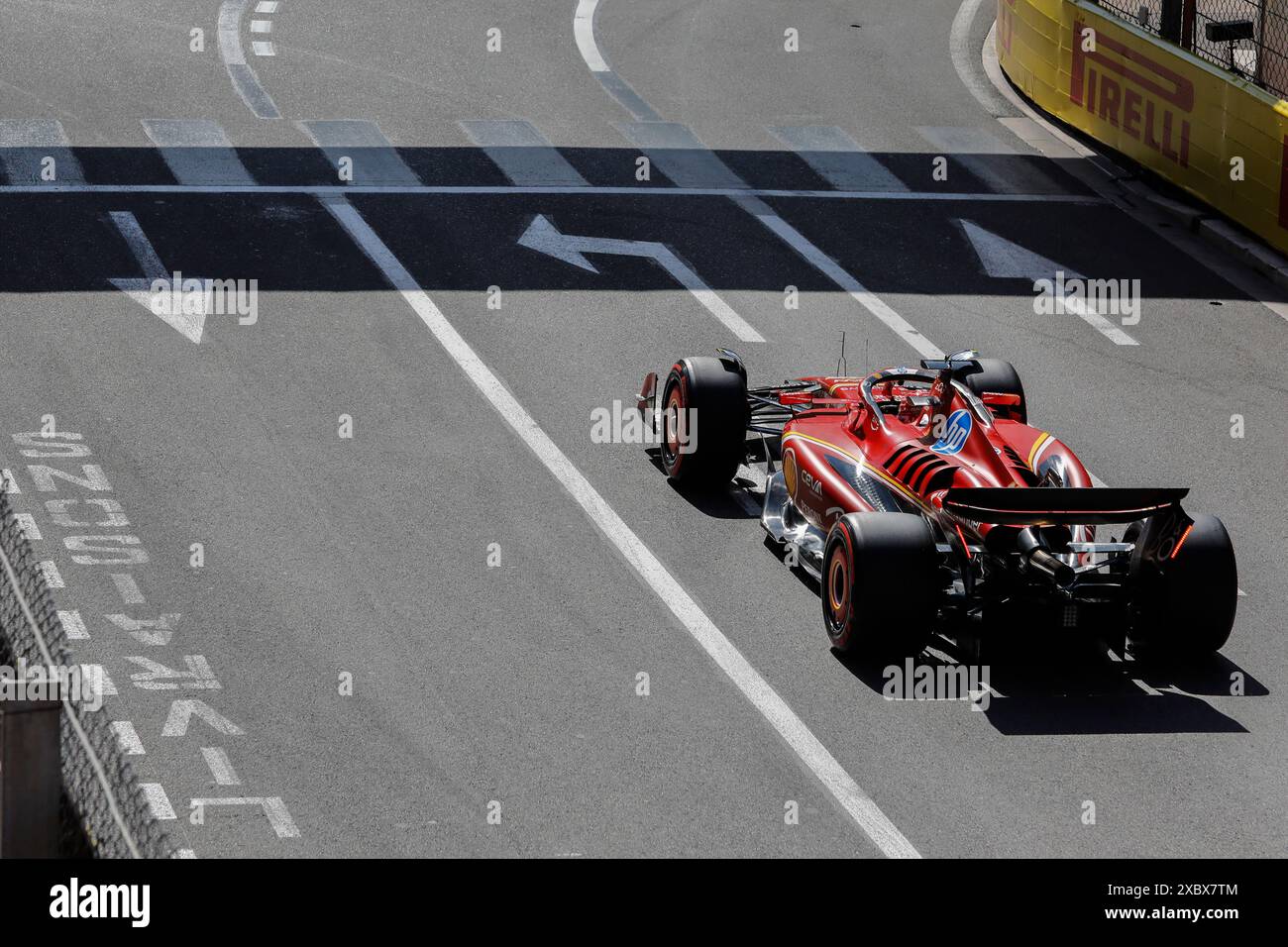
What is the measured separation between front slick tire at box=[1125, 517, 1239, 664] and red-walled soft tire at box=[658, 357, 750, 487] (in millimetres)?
3209

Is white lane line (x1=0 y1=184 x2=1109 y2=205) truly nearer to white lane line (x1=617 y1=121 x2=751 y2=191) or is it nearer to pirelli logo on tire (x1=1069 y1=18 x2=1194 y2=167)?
white lane line (x1=617 y1=121 x2=751 y2=191)

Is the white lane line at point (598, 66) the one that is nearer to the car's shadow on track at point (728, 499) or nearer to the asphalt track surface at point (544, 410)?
the asphalt track surface at point (544, 410)

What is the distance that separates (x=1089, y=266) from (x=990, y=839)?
10.6m

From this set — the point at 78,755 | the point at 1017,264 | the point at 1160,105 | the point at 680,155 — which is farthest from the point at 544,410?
the point at 1160,105

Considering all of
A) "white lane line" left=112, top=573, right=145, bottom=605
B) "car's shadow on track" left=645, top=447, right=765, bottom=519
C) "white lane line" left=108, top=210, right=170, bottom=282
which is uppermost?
"white lane line" left=108, top=210, right=170, bottom=282

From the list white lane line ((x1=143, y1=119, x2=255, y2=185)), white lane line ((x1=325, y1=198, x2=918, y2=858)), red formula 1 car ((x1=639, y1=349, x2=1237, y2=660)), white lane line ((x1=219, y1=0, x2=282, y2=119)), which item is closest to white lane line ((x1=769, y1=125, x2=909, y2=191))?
white lane line ((x1=325, y1=198, x2=918, y2=858))

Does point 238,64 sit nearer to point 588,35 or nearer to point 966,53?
point 588,35

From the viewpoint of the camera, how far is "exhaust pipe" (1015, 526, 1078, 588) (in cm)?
1002

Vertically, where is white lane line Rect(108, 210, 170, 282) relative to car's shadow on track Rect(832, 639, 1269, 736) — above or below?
above

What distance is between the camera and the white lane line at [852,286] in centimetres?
1605

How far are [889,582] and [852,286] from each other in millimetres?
7827

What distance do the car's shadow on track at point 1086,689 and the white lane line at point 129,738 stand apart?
3868 mm

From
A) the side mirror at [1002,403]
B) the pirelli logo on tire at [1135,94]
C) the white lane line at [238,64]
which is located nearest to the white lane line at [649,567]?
the side mirror at [1002,403]

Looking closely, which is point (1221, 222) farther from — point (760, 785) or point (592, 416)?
point (760, 785)
